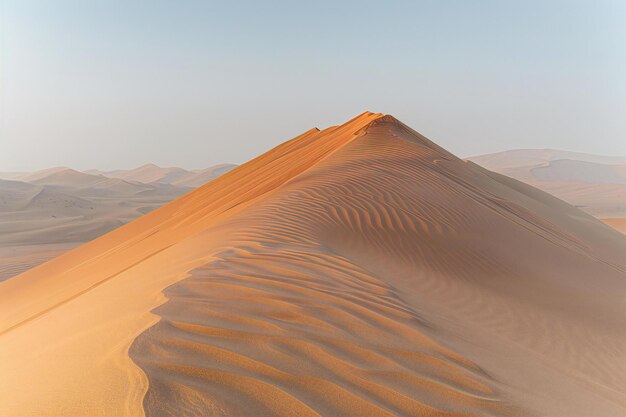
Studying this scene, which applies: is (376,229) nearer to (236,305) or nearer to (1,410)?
(236,305)

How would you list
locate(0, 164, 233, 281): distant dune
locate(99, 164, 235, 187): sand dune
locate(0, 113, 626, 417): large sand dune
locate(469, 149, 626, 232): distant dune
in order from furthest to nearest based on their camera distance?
locate(99, 164, 235, 187): sand dune
locate(469, 149, 626, 232): distant dune
locate(0, 164, 233, 281): distant dune
locate(0, 113, 626, 417): large sand dune

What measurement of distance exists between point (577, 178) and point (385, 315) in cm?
10369

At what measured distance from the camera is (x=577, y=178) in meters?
94.9

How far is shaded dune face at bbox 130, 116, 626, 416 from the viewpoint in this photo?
89.5 inches

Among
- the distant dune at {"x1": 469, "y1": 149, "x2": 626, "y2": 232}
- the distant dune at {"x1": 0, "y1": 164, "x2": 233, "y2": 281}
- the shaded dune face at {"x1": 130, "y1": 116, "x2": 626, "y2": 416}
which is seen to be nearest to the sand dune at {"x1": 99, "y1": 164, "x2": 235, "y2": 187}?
the distant dune at {"x1": 0, "y1": 164, "x2": 233, "y2": 281}

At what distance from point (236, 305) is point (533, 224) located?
8228mm

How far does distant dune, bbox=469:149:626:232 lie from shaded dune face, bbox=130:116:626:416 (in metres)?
19.3

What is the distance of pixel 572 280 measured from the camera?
7.01 m

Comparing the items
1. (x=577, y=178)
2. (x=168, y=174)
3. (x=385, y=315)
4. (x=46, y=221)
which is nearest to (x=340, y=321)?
(x=385, y=315)

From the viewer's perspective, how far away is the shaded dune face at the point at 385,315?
7.46 ft

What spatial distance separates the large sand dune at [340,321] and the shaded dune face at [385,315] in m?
0.02

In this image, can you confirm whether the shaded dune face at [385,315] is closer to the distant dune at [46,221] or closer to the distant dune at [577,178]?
the distant dune at [46,221]

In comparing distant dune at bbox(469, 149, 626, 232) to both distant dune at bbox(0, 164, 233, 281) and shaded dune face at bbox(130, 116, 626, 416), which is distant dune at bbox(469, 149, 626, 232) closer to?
shaded dune face at bbox(130, 116, 626, 416)

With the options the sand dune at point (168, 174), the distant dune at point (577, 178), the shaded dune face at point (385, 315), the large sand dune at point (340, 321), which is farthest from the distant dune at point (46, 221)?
the sand dune at point (168, 174)
